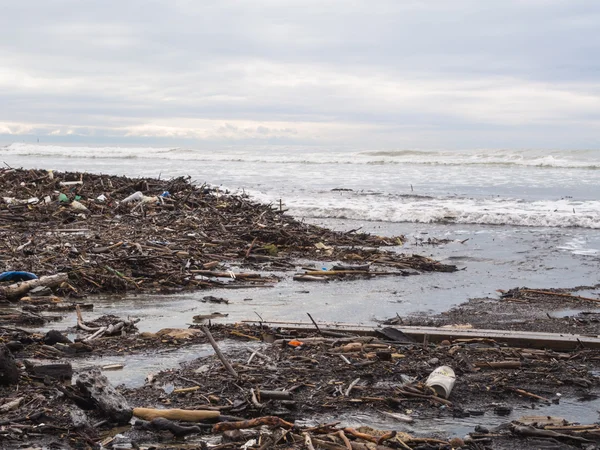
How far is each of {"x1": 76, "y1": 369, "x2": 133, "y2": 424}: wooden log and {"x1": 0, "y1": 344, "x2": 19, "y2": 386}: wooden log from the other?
582 millimetres

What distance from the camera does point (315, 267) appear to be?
10.7 metres

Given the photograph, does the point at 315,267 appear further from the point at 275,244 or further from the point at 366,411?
the point at 366,411

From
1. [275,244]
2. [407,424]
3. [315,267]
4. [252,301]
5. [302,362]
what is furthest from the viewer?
[275,244]

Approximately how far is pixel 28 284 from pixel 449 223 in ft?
38.1

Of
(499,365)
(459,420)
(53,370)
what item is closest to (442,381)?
(459,420)

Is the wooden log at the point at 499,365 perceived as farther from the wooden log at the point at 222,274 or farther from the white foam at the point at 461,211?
the white foam at the point at 461,211

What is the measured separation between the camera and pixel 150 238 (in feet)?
36.8

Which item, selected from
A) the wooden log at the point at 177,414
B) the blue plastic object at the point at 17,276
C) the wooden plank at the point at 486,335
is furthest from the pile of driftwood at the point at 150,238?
the wooden log at the point at 177,414

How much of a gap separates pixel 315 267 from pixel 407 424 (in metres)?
6.33

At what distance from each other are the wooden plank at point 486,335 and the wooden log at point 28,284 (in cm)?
282

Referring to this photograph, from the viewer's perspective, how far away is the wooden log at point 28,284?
25.1 feet

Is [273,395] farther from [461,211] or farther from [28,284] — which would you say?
[461,211]

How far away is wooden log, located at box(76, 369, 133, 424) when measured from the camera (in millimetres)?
4211

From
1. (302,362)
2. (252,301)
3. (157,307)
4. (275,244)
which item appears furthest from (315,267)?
(302,362)
